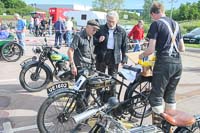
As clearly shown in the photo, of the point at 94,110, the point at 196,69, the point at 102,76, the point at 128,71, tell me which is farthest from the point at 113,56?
the point at 196,69

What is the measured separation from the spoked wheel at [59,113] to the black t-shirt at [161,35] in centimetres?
140

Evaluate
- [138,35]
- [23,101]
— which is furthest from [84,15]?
[23,101]

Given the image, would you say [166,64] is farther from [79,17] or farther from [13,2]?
[13,2]

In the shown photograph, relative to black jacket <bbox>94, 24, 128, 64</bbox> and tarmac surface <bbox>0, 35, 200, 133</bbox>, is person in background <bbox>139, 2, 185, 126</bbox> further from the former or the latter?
black jacket <bbox>94, 24, 128, 64</bbox>

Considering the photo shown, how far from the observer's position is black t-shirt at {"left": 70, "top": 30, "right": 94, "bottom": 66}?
582 centimetres

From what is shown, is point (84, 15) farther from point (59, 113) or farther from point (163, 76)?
point (163, 76)

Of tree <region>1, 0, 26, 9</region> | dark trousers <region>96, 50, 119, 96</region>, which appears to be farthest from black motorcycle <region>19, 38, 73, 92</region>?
tree <region>1, 0, 26, 9</region>

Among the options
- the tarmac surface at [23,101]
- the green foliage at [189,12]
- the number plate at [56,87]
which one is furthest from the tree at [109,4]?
the number plate at [56,87]

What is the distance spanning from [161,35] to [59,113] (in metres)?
1.86

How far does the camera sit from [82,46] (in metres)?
5.95

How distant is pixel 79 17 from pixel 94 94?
36083 mm

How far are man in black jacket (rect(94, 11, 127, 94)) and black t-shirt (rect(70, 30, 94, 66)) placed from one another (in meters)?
0.30

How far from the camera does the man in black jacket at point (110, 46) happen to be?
247 inches

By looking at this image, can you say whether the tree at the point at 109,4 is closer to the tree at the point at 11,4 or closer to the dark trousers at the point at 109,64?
the tree at the point at 11,4
